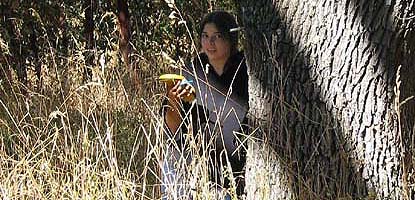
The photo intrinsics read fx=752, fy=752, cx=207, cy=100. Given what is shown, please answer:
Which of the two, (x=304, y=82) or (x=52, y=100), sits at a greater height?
(x=304, y=82)

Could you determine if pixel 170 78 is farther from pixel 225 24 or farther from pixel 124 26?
pixel 124 26

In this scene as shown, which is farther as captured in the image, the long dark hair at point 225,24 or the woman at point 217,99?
the long dark hair at point 225,24

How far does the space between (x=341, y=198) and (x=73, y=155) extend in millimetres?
1205

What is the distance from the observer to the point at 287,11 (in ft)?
7.81

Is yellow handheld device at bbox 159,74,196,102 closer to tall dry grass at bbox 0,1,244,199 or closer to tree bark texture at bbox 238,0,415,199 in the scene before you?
tall dry grass at bbox 0,1,244,199

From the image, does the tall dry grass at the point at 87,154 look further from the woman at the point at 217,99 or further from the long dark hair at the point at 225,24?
the long dark hair at the point at 225,24

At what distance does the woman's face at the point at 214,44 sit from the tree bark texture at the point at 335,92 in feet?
2.03

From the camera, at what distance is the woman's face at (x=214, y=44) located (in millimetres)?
3143

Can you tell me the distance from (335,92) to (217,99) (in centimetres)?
76

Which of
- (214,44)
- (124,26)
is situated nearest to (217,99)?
(214,44)

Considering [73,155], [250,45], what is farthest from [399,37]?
[73,155]

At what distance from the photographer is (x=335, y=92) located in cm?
237

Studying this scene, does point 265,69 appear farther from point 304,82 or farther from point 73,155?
point 73,155

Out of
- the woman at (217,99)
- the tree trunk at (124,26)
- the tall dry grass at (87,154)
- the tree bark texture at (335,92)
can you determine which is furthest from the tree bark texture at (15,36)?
the tree bark texture at (335,92)
